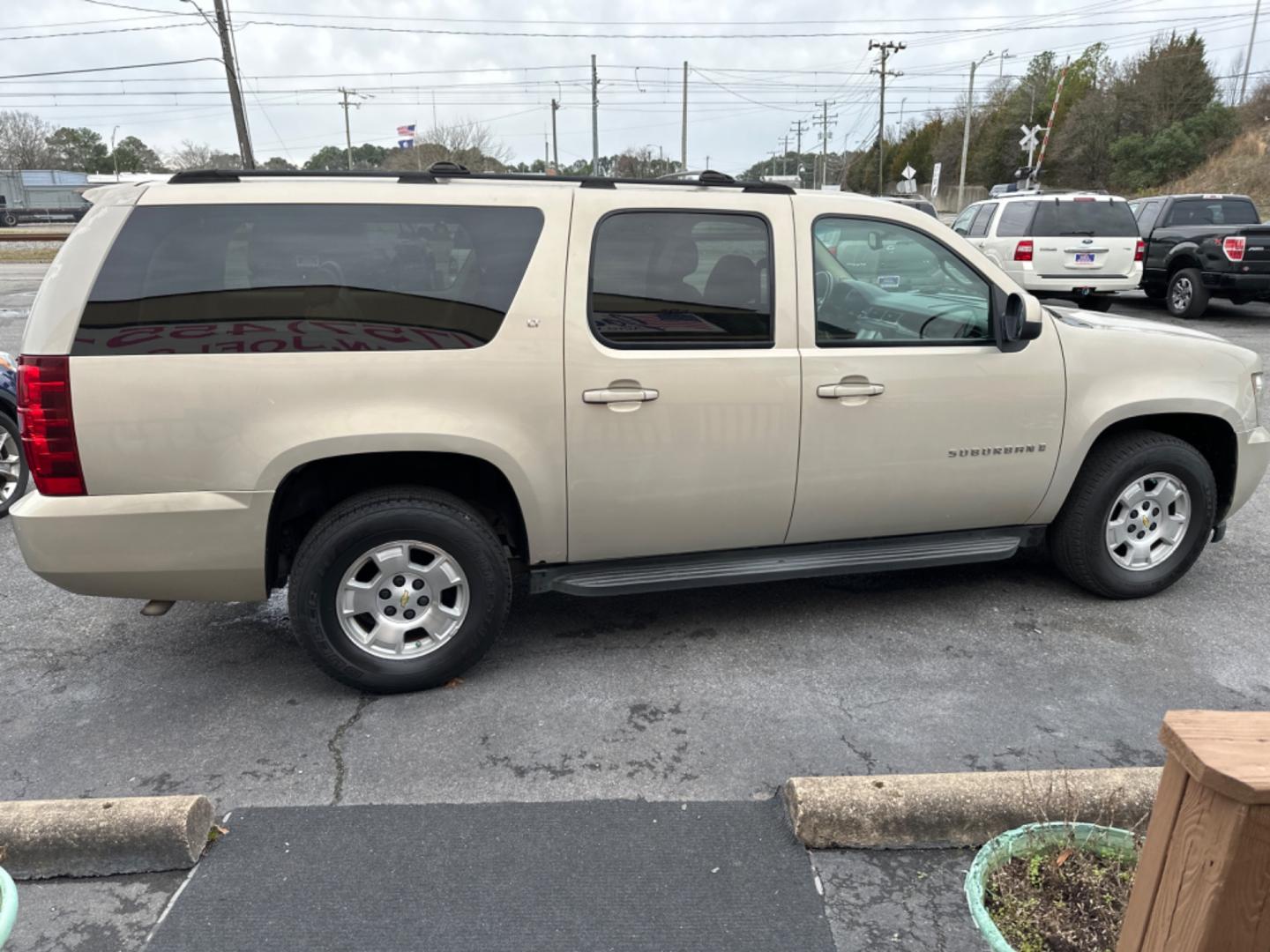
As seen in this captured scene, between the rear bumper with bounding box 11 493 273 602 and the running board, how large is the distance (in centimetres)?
110

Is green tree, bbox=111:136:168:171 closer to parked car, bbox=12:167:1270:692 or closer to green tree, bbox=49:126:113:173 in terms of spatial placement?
green tree, bbox=49:126:113:173

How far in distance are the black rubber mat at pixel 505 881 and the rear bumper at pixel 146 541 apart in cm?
93

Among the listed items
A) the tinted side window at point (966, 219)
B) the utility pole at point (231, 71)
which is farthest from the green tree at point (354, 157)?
the tinted side window at point (966, 219)

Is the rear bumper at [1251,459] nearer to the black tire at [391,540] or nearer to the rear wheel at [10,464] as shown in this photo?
the black tire at [391,540]

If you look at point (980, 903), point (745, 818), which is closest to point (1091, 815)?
point (980, 903)

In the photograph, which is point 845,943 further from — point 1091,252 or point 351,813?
point 1091,252

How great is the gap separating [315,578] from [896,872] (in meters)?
2.18

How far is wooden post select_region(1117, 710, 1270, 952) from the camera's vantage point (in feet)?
4.65

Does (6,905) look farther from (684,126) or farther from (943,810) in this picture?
(684,126)

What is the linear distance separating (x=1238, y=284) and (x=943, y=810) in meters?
13.3

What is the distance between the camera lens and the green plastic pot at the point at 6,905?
1.84 m

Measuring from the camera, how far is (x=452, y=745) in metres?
3.28

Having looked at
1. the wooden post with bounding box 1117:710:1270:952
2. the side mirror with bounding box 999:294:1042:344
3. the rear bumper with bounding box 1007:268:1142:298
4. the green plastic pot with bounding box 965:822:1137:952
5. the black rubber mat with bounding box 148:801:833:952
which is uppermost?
the side mirror with bounding box 999:294:1042:344

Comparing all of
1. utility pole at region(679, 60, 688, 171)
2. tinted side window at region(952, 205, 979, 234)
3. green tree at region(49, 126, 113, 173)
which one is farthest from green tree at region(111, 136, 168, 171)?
tinted side window at region(952, 205, 979, 234)
